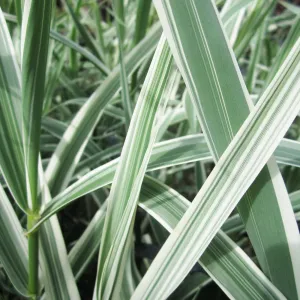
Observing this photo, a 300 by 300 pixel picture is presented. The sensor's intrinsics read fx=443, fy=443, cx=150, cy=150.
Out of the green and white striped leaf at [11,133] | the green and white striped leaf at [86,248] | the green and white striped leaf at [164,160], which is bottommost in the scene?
the green and white striped leaf at [86,248]

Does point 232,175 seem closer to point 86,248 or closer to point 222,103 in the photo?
point 222,103

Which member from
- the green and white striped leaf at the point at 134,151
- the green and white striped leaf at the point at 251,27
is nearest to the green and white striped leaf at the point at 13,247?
the green and white striped leaf at the point at 134,151

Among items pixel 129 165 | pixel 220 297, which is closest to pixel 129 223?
pixel 129 165

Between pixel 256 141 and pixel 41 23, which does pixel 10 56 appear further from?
pixel 256 141

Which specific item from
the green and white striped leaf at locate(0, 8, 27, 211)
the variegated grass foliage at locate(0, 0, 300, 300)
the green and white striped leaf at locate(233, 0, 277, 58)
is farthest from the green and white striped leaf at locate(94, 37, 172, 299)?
the green and white striped leaf at locate(233, 0, 277, 58)

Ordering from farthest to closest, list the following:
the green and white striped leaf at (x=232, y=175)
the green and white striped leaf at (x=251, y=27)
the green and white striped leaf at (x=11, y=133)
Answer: the green and white striped leaf at (x=251, y=27)
the green and white striped leaf at (x=11, y=133)
the green and white striped leaf at (x=232, y=175)

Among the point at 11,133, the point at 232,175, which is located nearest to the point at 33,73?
the point at 11,133

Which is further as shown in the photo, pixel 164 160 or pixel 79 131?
pixel 79 131

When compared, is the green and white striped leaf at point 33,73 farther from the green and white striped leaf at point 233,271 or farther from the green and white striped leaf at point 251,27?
the green and white striped leaf at point 251,27
